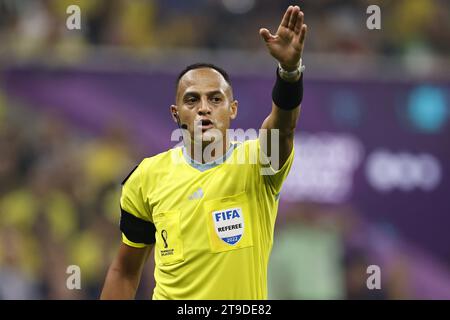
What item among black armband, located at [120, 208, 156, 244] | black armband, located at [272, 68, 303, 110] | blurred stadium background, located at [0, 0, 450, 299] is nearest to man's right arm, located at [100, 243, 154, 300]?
black armband, located at [120, 208, 156, 244]

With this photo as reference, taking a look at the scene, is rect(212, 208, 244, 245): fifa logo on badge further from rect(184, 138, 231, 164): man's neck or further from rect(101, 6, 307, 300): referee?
rect(184, 138, 231, 164): man's neck

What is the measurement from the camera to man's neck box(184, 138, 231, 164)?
5160 mm

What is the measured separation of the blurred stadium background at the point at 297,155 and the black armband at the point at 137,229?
14.1 feet

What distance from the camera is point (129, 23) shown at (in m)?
11.4

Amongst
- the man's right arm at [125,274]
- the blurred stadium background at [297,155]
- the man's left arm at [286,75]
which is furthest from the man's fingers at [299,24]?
the blurred stadium background at [297,155]

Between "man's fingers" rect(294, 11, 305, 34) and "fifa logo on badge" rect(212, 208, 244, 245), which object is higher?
"man's fingers" rect(294, 11, 305, 34)

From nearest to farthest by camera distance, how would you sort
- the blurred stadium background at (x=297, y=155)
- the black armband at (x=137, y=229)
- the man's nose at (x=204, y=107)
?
the man's nose at (x=204, y=107) → the black armband at (x=137, y=229) → the blurred stadium background at (x=297, y=155)

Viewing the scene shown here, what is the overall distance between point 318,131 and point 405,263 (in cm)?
166

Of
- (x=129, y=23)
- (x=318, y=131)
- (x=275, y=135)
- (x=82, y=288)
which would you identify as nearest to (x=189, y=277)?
(x=275, y=135)

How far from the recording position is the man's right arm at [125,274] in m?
5.46

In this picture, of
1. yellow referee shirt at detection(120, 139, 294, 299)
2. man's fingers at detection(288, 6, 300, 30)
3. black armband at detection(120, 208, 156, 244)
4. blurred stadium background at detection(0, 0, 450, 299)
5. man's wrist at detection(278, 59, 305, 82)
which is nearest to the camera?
man's fingers at detection(288, 6, 300, 30)

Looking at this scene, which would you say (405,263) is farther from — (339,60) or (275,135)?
(275,135)

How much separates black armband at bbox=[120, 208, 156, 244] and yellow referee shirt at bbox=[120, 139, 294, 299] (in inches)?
7.6

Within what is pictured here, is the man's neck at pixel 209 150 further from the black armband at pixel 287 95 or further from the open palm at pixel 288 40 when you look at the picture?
the open palm at pixel 288 40
